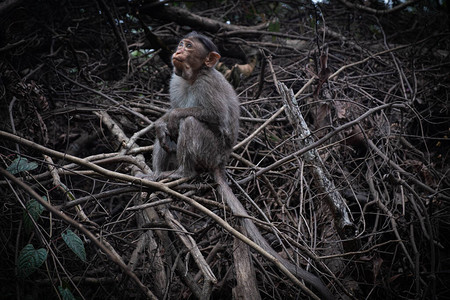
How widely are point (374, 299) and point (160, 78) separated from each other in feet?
17.3

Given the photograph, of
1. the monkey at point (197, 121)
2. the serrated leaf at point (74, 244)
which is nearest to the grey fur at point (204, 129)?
the monkey at point (197, 121)

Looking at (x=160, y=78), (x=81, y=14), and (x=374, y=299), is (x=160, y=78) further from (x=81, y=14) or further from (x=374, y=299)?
(x=374, y=299)

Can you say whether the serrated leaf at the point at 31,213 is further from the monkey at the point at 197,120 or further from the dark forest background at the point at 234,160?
the monkey at the point at 197,120

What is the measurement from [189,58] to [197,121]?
0.90 meters

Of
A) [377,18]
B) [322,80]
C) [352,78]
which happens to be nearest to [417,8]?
[377,18]

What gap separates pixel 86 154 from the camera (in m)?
5.98

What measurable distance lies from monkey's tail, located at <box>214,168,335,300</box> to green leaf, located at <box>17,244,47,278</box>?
1.75 meters

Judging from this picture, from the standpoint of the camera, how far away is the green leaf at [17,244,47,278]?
2.62m

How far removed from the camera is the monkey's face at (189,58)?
4.64 m

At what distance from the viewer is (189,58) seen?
184 inches

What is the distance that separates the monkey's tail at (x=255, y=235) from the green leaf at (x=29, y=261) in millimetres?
1750

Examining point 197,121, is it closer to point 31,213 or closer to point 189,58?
point 189,58

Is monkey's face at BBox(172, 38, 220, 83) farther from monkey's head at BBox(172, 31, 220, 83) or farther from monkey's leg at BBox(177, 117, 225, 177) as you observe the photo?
monkey's leg at BBox(177, 117, 225, 177)

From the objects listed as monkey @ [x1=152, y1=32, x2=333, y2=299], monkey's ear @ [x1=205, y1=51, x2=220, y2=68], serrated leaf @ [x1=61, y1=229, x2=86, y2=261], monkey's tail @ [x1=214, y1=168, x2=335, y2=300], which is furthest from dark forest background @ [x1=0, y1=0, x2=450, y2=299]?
monkey's ear @ [x1=205, y1=51, x2=220, y2=68]
